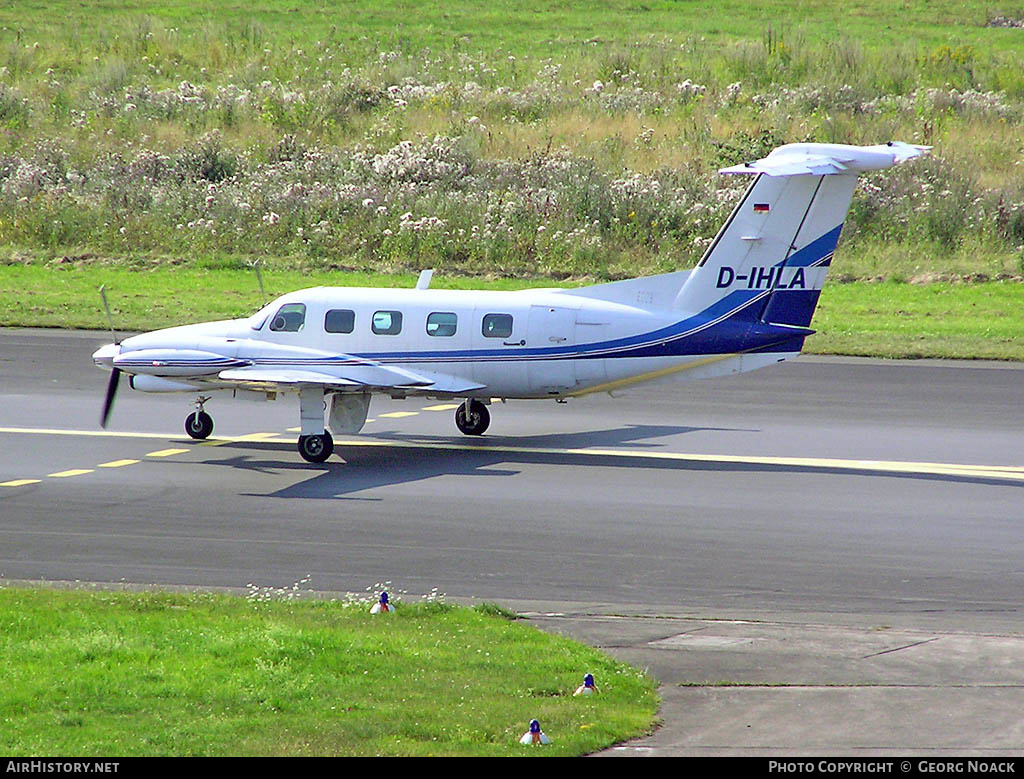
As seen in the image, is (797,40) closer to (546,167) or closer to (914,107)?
(914,107)

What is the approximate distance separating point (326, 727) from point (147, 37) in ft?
207

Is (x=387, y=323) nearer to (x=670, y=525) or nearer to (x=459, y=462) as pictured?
(x=459, y=462)

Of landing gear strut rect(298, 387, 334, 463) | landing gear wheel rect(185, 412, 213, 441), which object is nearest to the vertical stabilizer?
landing gear strut rect(298, 387, 334, 463)

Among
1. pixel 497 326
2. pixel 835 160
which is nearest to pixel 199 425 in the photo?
pixel 497 326

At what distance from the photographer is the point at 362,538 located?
17.5m

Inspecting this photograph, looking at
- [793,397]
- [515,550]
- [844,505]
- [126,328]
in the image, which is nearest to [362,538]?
[515,550]

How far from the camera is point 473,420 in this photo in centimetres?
2409

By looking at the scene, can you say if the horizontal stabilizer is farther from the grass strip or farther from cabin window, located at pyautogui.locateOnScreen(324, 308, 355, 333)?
the grass strip

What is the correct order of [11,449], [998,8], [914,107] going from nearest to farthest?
[11,449] → [914,107] → [998,8]

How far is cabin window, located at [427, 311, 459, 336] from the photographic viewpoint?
2270 cm

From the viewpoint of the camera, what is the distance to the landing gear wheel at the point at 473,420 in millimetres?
24078

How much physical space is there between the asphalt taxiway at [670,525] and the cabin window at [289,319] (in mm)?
1994

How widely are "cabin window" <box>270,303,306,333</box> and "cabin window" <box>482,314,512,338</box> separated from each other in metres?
3.00

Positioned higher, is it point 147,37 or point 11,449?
point 147,37
